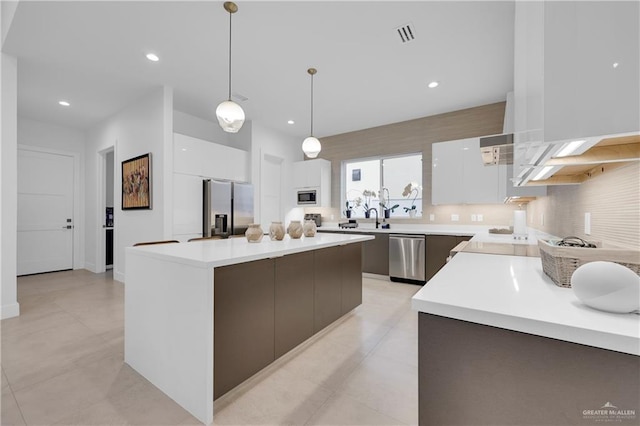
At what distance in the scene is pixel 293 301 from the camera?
6.53 ft

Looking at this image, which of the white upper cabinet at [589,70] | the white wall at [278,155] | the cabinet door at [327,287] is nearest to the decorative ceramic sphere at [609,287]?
the white upper cabinet at [589,70]

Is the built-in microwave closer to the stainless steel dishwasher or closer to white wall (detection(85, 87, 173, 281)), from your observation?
the stainless steel dishwasher

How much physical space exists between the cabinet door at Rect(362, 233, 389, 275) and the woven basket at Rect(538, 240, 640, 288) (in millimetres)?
3423

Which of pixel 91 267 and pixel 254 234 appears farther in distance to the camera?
pixel 91 267

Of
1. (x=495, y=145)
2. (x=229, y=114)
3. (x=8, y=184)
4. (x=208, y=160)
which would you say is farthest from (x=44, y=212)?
(x=495, y=145)

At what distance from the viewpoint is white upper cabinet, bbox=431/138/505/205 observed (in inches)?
148

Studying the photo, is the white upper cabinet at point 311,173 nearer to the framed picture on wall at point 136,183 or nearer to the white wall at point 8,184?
the framed picture on wall at point 136,183

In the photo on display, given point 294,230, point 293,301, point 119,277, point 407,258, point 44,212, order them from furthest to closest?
point 44,212, point 119,277, point 407,258, point 294,230, point 293,301

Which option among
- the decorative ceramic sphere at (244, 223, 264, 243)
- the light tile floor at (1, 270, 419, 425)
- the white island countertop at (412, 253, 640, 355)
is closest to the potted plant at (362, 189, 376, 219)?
the light tile floor at (1, 270, 419, 425)

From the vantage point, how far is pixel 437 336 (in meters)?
0.75

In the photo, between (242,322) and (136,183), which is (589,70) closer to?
(242,322)

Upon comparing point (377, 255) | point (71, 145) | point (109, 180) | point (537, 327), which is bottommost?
point (377, 255)

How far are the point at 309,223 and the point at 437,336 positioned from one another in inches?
79.0

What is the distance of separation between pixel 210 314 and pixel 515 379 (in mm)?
1238
